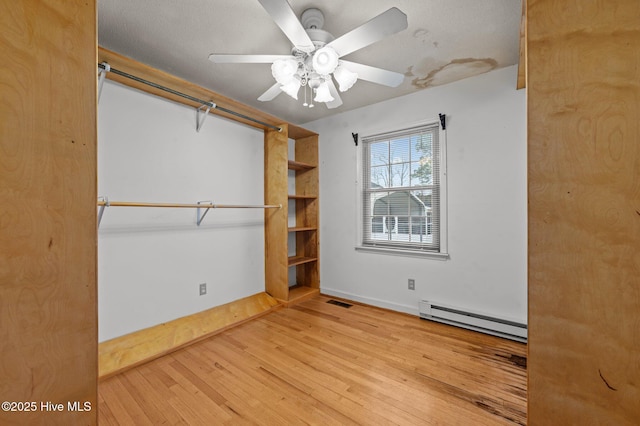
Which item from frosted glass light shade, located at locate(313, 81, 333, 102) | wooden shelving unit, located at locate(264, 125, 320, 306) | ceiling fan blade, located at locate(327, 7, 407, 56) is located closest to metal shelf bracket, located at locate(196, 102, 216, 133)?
wooden shelving unit, located at locate(264, 125, 320, 306)

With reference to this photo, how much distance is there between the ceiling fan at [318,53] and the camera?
50.3 inches

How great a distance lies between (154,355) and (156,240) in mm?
976

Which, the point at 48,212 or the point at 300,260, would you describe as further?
the point at 300,260

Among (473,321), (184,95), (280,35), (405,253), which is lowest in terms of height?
(473,321)

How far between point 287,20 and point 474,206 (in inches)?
92.4

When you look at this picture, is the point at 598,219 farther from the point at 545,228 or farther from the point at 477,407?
the point at 477,407

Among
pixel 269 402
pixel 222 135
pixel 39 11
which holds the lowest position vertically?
pixel 269 402

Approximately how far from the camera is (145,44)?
6.50 ft

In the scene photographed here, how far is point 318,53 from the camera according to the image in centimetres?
157

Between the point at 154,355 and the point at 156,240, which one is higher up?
the point at 156,240

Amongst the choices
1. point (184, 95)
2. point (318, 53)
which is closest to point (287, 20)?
point (318, 53)

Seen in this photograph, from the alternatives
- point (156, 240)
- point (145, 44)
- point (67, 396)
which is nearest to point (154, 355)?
point (156, 240)

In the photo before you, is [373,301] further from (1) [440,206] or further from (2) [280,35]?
(2) [280,35]

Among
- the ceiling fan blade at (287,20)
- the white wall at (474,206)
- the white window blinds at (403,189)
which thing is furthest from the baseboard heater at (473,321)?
the ceiling fan blade at (287,20)
